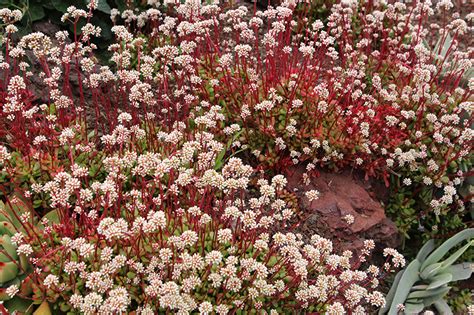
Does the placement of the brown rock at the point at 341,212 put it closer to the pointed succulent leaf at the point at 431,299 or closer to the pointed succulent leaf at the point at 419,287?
the pointed succulent leaf at the point at 419,287

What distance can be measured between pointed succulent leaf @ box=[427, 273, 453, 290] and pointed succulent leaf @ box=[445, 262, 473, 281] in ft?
0.69

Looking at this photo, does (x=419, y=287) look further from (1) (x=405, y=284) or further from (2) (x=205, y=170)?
(2) (x=205, y=170)

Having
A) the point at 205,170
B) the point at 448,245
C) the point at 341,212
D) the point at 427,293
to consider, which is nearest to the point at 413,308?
the point at 427,293

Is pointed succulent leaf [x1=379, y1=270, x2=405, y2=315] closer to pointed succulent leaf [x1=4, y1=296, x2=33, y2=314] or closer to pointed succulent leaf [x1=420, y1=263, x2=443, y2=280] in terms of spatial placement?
pointed succulent leaf [x1=420, y1=263, x2=443, y2=280]

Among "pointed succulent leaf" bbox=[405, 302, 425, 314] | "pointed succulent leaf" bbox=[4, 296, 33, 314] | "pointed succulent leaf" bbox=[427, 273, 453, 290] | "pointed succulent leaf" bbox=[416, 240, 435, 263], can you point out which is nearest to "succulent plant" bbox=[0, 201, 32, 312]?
"pointed succulent leaf" bbox=[4, 296, 33, 314]

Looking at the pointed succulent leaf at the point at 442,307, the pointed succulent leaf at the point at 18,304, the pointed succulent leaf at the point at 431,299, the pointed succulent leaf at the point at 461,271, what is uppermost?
the pointed succulent leaf at the point at 18,304

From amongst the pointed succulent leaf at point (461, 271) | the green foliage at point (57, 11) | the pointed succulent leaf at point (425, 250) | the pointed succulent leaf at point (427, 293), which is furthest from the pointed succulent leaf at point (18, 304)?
the pointed succulent leaf at point (461, 271)

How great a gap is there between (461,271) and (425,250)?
366 mm

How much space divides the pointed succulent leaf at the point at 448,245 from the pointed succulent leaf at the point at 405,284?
0.09m

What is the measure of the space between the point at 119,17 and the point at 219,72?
176 centimetres

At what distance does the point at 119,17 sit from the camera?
18.4ft

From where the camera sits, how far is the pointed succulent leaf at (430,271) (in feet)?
13.4

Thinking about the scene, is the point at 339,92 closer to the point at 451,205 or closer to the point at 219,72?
the point at 219,72

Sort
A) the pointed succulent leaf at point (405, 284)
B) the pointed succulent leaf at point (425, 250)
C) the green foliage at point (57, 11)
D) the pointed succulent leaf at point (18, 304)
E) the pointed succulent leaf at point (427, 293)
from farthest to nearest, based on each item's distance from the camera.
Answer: the green foliage at point (57, 11) < the pointed succulent leaf at point (425, 250) < the pointed succulent leaf at point (427, 293) < the pointed succulent leaf at point (405, 284) < the pointed succulent leaf at point (18, 304)
